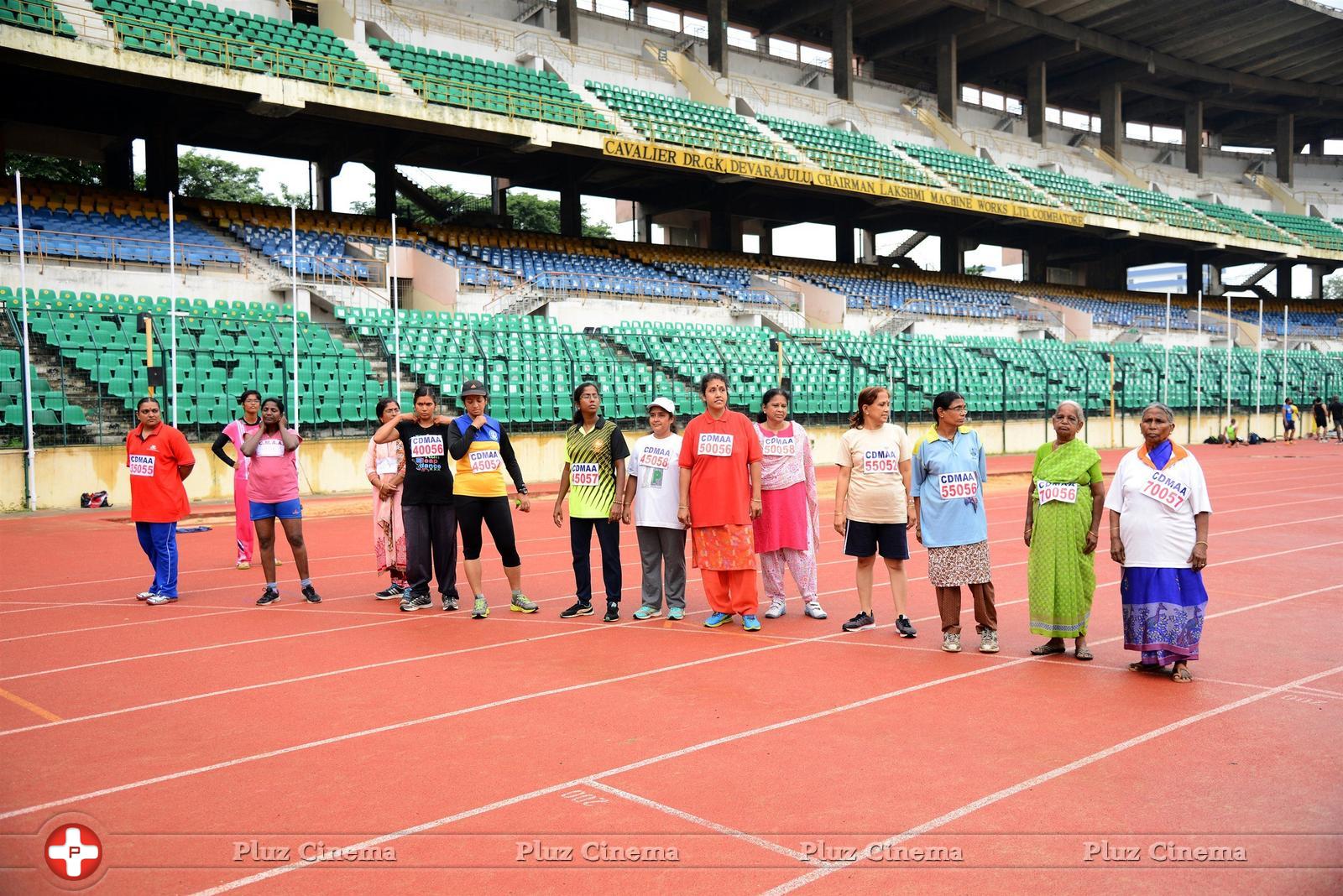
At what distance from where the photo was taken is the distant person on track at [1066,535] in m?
6.60

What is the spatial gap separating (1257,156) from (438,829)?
225 ft

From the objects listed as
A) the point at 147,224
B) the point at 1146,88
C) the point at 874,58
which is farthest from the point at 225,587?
the point at 1146,88

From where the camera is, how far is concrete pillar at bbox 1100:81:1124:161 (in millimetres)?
50188

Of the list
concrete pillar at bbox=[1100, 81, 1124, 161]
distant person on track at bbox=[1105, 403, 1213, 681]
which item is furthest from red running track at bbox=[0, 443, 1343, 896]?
concrete pillar at bbox=[1100, 81, 1124, 161]

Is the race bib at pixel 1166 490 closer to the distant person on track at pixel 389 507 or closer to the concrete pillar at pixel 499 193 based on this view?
the distant person on track at pixel 389 507

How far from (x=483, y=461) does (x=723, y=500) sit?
2014mm

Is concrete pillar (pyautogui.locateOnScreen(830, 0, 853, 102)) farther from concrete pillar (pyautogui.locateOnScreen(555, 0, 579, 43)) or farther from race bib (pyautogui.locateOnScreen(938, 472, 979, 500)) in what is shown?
race bib (pyautogui.locateOnScreen(938, 472, 979, 500))

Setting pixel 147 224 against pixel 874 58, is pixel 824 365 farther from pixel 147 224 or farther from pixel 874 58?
pixel 874 58

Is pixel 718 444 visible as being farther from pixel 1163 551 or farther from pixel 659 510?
pixel 1163 551

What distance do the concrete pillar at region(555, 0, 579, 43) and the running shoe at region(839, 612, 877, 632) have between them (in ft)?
103

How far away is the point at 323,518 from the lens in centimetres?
1580

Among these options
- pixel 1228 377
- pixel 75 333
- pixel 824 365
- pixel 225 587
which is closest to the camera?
pixel 225 587

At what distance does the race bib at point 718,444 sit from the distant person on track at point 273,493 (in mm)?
3789

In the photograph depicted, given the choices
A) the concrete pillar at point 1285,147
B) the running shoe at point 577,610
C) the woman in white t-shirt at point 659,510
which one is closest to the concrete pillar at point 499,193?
the woman in white t-shirt at point 659,510
